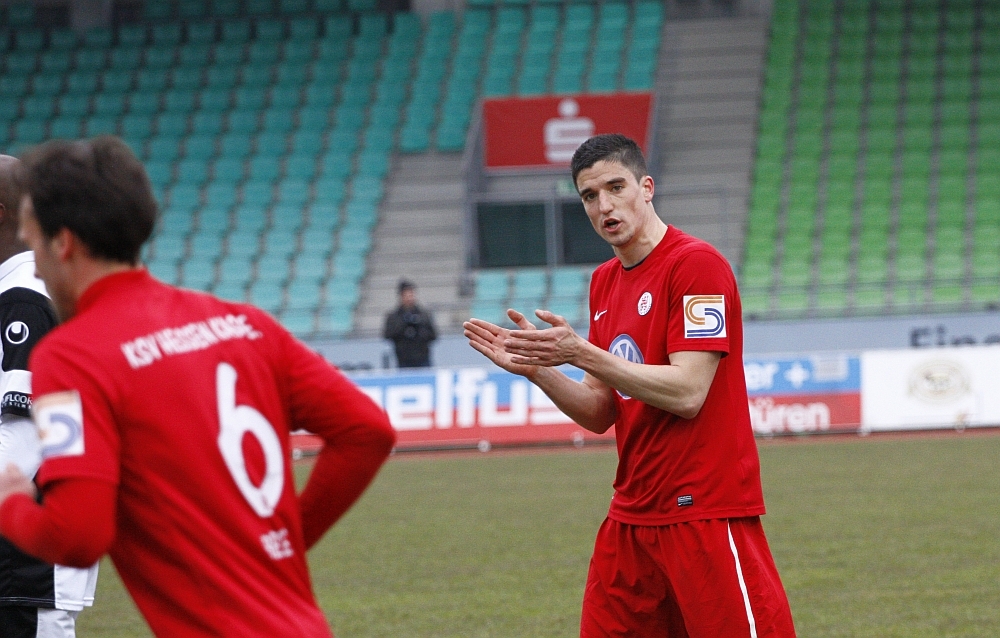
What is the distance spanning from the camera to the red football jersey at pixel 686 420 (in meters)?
3.98

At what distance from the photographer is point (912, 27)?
27.4 metres

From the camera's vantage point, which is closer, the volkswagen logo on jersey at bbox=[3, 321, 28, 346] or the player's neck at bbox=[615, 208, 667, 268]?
the volkswagen logo on jersey at bbox=[3, 321, 28, 346]

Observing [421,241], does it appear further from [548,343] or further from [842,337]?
[548,343]

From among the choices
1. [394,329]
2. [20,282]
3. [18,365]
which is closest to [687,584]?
[18,365]

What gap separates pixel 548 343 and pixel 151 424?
1.50m

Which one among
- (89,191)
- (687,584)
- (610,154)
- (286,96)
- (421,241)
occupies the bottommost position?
(687,584)

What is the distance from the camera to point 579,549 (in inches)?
382

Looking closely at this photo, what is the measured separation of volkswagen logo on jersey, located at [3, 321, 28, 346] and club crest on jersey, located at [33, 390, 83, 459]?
5.34 feet

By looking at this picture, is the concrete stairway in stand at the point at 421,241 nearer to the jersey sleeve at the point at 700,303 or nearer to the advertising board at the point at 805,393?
the advertising board at the point at 805,393

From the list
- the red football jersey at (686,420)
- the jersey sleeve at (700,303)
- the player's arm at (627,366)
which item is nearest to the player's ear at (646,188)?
the red football jersey at (686,420)

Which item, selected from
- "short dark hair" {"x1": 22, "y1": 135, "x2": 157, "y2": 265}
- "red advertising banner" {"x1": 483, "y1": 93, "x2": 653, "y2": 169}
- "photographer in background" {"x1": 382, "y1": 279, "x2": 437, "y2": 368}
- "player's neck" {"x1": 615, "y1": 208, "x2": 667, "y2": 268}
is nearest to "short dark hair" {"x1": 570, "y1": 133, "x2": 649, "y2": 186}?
"player's neck" {"x1": 615, "y1": 208, "x2": 667, "y2": 268}

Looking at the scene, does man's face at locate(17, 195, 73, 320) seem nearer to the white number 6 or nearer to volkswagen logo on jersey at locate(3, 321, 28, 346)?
the white number 6

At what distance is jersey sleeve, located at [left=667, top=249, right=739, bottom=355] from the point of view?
394 cm

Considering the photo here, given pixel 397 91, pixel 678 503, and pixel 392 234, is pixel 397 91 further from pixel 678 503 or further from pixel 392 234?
pixel 678 503
